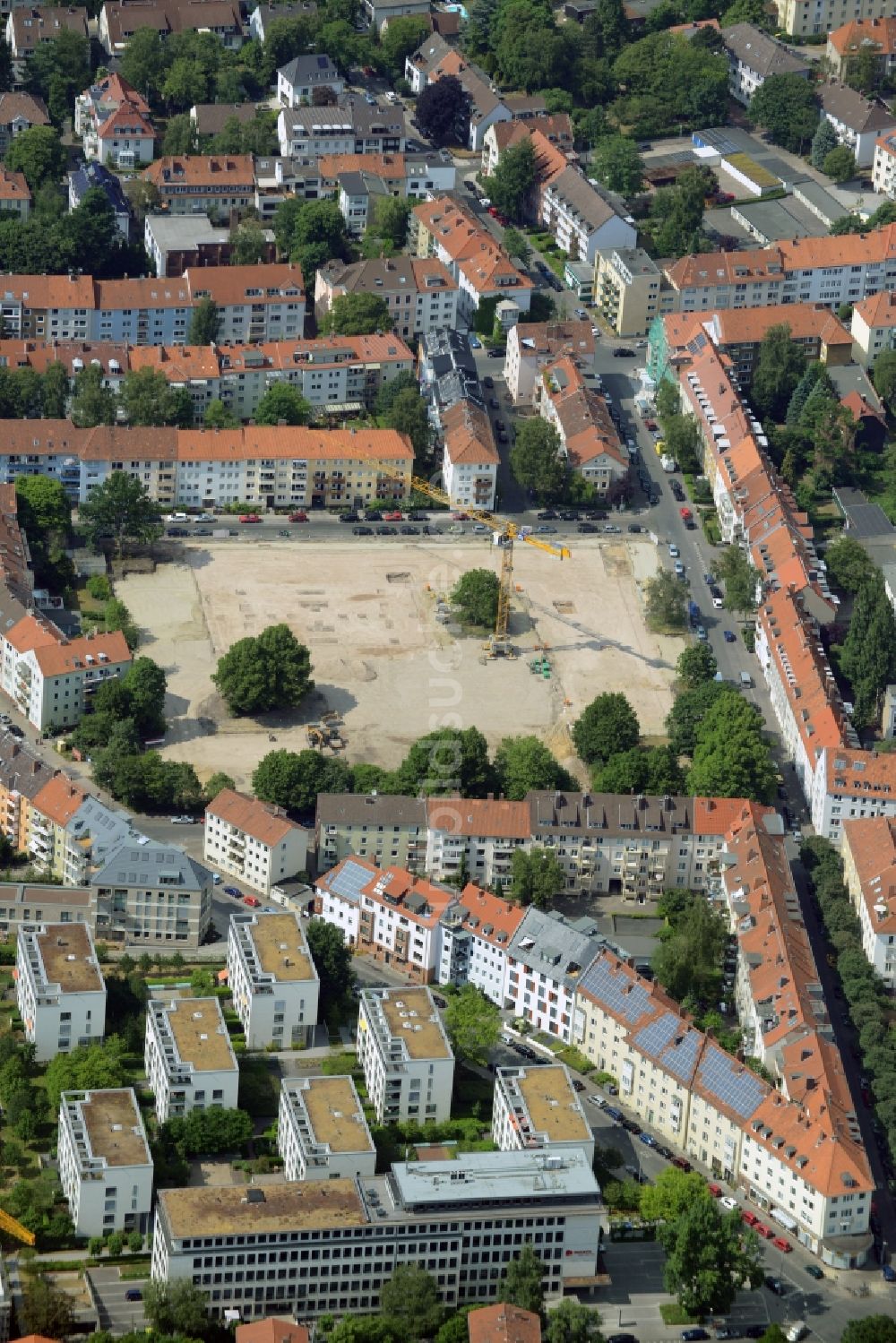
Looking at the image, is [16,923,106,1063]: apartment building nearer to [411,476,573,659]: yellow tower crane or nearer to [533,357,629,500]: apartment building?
[411,476,573,659]: yellow tower crane

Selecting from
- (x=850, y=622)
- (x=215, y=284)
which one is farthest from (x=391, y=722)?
(x=215, y=284)

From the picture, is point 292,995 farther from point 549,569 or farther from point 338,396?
point 338,396

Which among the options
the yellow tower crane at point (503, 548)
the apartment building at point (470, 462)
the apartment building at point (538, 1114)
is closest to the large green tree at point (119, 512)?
the yellow tower crane at point (503, 548)

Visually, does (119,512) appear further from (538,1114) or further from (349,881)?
(538,1114)

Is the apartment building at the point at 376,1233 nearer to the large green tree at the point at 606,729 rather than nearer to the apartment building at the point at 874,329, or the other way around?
the large green tree at the point at 606,729

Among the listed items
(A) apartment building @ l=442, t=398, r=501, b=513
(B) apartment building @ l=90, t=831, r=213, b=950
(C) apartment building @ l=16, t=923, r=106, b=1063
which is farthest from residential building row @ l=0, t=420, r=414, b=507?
(C) apartment building @ l=16, t=923, r=106, b=1063

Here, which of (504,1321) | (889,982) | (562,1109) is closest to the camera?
(504,1321)
